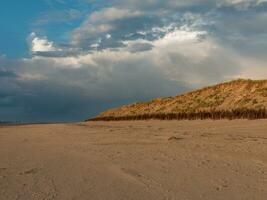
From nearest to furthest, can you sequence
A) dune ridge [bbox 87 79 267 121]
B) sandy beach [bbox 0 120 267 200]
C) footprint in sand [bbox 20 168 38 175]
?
sandy beach [bbox 0 120 267 200] < footprint in sand [bbox 20 168 38 175] < dune ridge [bbox 87 79 267 121]

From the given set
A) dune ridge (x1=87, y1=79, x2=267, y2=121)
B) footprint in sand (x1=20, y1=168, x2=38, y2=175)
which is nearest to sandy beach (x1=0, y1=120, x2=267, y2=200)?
footprint in sand (x1=20, y1=168, x2=38, y2=175)

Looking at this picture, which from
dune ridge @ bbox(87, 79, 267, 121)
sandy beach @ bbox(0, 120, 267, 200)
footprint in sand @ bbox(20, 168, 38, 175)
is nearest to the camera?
sandy beach @ bbox(0, 120, 267, 200)

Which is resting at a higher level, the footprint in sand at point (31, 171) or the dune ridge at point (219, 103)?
the dune ridge at point (219, 103)

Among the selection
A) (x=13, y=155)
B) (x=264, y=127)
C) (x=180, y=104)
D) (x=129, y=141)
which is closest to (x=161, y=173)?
(x=13, y=155)

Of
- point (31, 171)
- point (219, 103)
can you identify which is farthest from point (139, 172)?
point (219, 103)

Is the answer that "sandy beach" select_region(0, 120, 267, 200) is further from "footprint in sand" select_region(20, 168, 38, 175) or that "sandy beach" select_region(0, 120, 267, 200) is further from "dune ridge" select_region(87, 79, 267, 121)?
"dune ridge" select_region(87, 79, 267, 121)

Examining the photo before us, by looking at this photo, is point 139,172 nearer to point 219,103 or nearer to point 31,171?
point 31,171

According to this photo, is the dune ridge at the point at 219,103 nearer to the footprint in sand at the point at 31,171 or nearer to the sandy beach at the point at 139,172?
the sandy beach at the point at 139,172

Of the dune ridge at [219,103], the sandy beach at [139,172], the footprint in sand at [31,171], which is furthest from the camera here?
the dune ridge at [219,103]

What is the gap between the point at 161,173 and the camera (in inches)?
312

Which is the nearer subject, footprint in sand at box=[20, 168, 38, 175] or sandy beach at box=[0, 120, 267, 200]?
sandy beach at box=[0, 120, 267, 200]

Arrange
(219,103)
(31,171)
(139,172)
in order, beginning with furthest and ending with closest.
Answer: (219,103) → (31,171) → (139,172)

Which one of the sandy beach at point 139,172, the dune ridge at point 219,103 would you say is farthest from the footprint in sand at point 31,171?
the dune ridge at point 219,103

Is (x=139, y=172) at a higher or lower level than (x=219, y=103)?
lower
